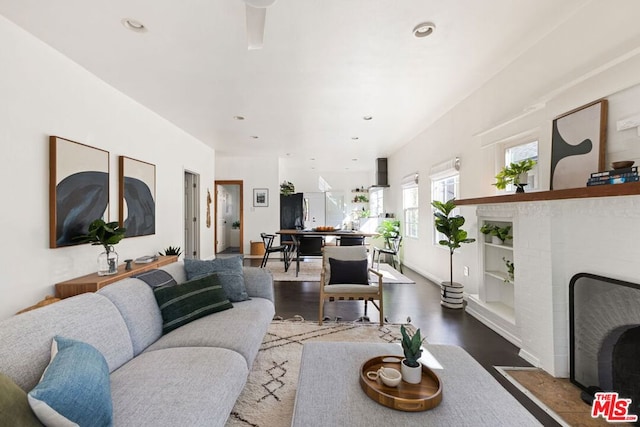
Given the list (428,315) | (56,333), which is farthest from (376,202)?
(56,333)

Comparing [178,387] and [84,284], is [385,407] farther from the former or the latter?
[84,284]

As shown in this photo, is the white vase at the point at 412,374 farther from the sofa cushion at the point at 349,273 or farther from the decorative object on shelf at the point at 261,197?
the decorative object on shelf at the point at 261,197

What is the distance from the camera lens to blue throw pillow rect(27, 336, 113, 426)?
2.98 ft

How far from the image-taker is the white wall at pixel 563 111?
70.7 inches

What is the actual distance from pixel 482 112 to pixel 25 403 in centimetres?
426

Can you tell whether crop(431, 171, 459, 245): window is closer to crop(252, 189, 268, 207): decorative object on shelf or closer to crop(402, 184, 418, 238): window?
crop(402, 184, 418, 238): window

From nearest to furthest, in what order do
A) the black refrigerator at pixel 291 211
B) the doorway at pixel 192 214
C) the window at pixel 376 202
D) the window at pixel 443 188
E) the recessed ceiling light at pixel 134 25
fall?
the recessed ceiling light at pixel 134 25, the window at pixel 443 188, the doorway at pixel 192 214, the black refrigerator at pixel 291 211, the window at pixel 376 202

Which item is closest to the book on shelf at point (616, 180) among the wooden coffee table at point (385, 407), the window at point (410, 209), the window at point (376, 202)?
the wooden coffee table at point (385, 407)

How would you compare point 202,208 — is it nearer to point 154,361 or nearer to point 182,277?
point 182,277

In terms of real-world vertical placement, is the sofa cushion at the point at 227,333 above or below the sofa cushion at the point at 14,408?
below

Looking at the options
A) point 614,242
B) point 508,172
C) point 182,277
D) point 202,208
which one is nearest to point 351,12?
point 508,172

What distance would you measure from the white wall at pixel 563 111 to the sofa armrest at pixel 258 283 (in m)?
2.32

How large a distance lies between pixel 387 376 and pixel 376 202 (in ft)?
26.0

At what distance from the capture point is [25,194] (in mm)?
2332
